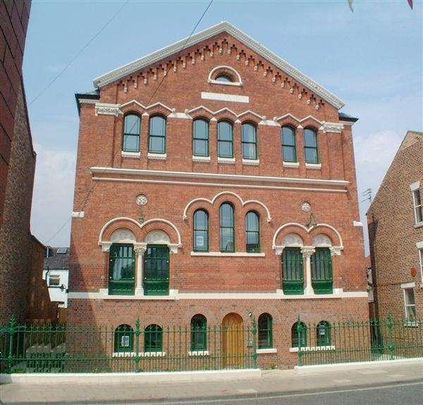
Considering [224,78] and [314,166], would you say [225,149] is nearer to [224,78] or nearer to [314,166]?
[224,78]

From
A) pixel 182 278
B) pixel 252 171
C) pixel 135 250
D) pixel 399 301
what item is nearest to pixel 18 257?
pixel 135 250

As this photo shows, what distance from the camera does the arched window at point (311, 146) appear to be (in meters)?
22.4

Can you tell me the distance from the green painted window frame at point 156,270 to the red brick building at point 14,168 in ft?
18.5

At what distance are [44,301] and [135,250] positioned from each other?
13.5m

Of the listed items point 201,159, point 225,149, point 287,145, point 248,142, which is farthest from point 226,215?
point 287,145

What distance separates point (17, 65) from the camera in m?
10.8

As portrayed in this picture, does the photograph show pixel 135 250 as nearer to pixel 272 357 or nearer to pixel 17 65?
pixel 272 357

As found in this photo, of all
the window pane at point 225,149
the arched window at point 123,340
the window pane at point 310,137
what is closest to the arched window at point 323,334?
the arched window at point 123,340

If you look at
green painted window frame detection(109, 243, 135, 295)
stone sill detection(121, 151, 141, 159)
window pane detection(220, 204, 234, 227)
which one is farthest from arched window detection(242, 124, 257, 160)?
green painted window frame detection(109, 243, 135, 295)

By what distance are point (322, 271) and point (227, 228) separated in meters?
4.78

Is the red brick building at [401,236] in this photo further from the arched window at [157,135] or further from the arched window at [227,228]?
the arched window at [157,135]

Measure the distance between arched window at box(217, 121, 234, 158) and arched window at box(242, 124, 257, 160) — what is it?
585mm

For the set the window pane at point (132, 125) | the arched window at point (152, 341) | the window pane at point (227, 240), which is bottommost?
the arched window at point (152, 341)

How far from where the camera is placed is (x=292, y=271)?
2070 cm
